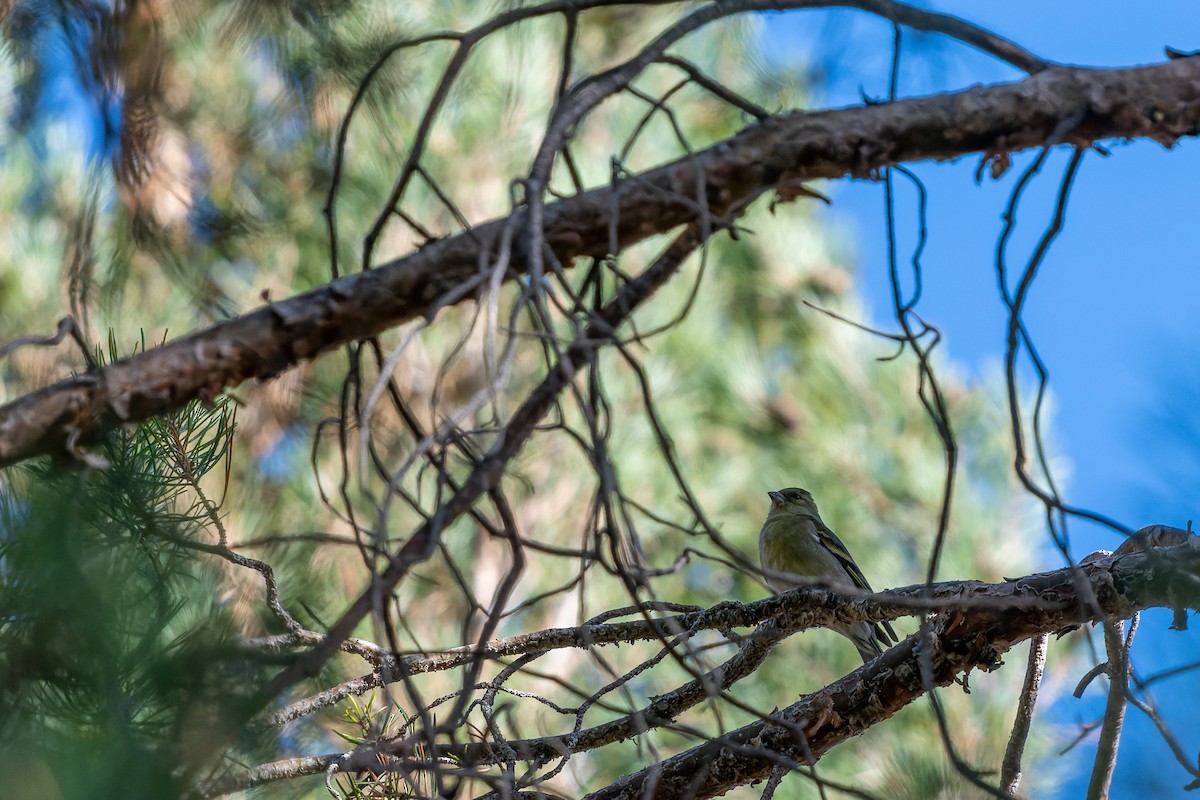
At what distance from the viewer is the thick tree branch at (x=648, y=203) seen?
121 cm

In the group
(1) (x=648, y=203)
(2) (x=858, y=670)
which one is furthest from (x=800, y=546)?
(1) (x=648, y=203)

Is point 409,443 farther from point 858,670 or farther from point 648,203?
point 648,203

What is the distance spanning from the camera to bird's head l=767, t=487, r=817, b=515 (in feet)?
15.3

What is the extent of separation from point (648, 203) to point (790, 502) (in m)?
3.51

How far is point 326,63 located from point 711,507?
642 centimetres

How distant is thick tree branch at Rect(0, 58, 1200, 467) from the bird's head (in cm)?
333

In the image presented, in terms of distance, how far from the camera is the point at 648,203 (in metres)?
1.32

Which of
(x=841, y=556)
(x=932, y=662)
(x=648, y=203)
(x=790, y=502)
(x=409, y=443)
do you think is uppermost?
(x=409, y=443)

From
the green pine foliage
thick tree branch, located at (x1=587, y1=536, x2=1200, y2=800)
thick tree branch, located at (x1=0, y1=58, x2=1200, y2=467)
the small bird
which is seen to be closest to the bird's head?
the small bird

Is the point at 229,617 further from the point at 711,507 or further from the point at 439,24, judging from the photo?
the point at 711,507

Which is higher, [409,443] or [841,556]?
[409,443]

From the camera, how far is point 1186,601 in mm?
1700

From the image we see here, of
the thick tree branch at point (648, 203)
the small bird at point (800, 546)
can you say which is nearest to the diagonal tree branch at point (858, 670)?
the thick tree branch at point (648, 203)

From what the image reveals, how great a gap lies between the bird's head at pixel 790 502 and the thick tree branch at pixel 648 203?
3.33 m
